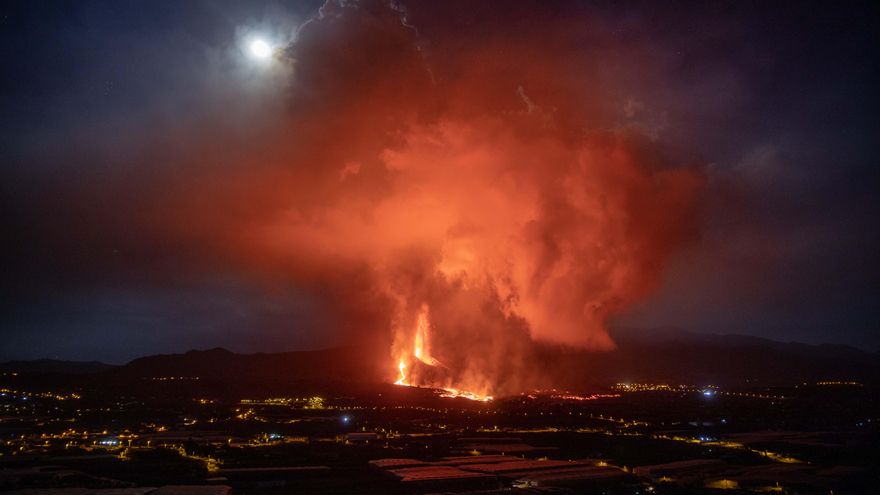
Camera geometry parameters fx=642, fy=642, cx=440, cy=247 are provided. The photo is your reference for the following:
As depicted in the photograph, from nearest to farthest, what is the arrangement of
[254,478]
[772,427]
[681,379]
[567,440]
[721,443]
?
[254,478] → [721,443] → [567,440] → [772,427] → [681,379]

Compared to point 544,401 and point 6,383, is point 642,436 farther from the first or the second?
point 6,383

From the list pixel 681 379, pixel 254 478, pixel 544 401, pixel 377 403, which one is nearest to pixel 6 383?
pixel 377 403

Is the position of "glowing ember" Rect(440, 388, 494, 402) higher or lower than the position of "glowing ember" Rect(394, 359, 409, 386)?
lower

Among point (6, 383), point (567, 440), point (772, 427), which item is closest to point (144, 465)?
point (567, 440)

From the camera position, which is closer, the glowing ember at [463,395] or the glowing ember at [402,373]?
the glowing ember at [463,395]

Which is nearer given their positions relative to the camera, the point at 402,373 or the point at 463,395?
the point at 463,395

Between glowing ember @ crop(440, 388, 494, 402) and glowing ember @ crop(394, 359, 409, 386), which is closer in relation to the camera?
glowing ember @ crop(440, 388, 494, 402)

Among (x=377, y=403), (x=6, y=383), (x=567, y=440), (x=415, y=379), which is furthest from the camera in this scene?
(x=6, y=383)

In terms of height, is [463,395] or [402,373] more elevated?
[402,373]

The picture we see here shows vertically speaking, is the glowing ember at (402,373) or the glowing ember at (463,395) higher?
the glowing ember at (402,373)

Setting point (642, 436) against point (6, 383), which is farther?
point (6, 383)

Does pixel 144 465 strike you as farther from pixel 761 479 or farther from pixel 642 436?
pixel 642 436
